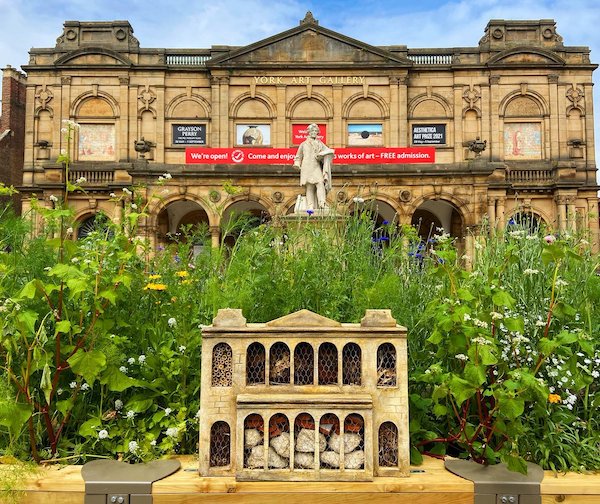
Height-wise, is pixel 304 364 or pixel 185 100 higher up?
pixel 185 100

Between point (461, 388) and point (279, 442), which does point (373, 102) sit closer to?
point (461, 388)

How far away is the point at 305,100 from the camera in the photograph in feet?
92.6

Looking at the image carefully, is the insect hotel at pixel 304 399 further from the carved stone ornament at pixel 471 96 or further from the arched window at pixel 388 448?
the carved stone ornament at pixel 471 96

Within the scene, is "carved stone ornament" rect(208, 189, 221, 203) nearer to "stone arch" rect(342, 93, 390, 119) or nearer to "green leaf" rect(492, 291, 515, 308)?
"stone arch" rect(342, 93, 390, 119)

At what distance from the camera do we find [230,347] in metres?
2.65

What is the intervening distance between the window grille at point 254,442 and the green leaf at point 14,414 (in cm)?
111

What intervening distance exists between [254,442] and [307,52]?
27820 millimetres

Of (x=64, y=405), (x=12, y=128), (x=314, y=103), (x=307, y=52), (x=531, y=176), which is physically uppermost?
(x=307, y=52)

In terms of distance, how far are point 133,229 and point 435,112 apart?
2708 cm

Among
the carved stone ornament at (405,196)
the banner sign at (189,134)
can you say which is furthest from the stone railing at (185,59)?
the carved stone ornament at (405,196)

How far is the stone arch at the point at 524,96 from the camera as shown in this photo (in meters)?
28.1

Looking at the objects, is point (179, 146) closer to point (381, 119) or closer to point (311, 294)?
point (381, 119)

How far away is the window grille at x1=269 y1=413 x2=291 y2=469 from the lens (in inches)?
101

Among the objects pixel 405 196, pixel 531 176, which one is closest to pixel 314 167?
pixel 405 196
